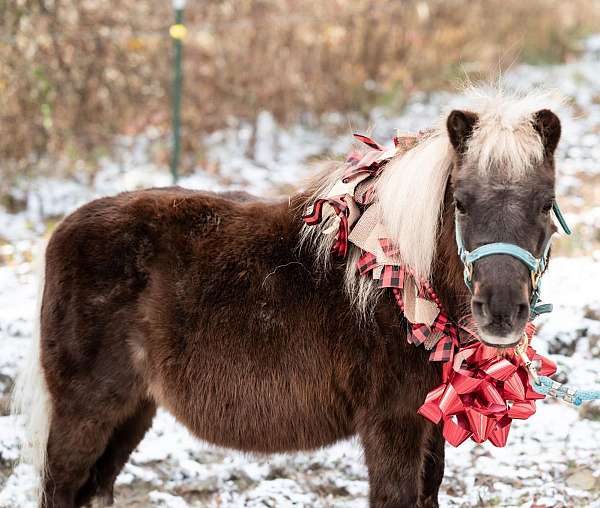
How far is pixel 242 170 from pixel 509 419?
608 centimetres

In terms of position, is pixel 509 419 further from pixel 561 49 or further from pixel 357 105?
pixel 561 49

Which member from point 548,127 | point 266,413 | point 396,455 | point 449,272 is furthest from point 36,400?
point 548,127

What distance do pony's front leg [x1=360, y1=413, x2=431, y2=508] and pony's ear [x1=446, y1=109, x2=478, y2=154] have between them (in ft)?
3.59

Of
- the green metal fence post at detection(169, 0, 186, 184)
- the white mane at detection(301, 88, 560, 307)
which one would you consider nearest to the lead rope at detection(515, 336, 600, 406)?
the white mane at detection(301, 88, 560, 307)

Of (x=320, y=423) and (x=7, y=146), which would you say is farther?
(x=7, y=146)

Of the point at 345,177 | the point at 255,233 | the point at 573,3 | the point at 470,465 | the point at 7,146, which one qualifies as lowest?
the point at 470,465

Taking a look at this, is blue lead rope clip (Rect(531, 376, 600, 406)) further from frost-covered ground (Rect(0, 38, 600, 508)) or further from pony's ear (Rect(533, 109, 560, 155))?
pony's ear (Rect(533, 109, 560, 155))

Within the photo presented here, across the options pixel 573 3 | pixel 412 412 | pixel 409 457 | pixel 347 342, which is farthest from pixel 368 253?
pixel 573 3

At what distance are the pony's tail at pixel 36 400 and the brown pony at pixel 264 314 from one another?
0.01 metres

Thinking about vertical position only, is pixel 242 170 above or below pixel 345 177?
below

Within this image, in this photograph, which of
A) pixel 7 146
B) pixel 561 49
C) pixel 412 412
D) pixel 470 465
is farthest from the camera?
pixel 561 49

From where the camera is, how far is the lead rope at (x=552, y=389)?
279cm

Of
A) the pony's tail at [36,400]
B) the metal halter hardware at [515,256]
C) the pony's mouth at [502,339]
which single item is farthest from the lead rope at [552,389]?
the pony's tail at [36,400]

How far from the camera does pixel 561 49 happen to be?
12352mm
